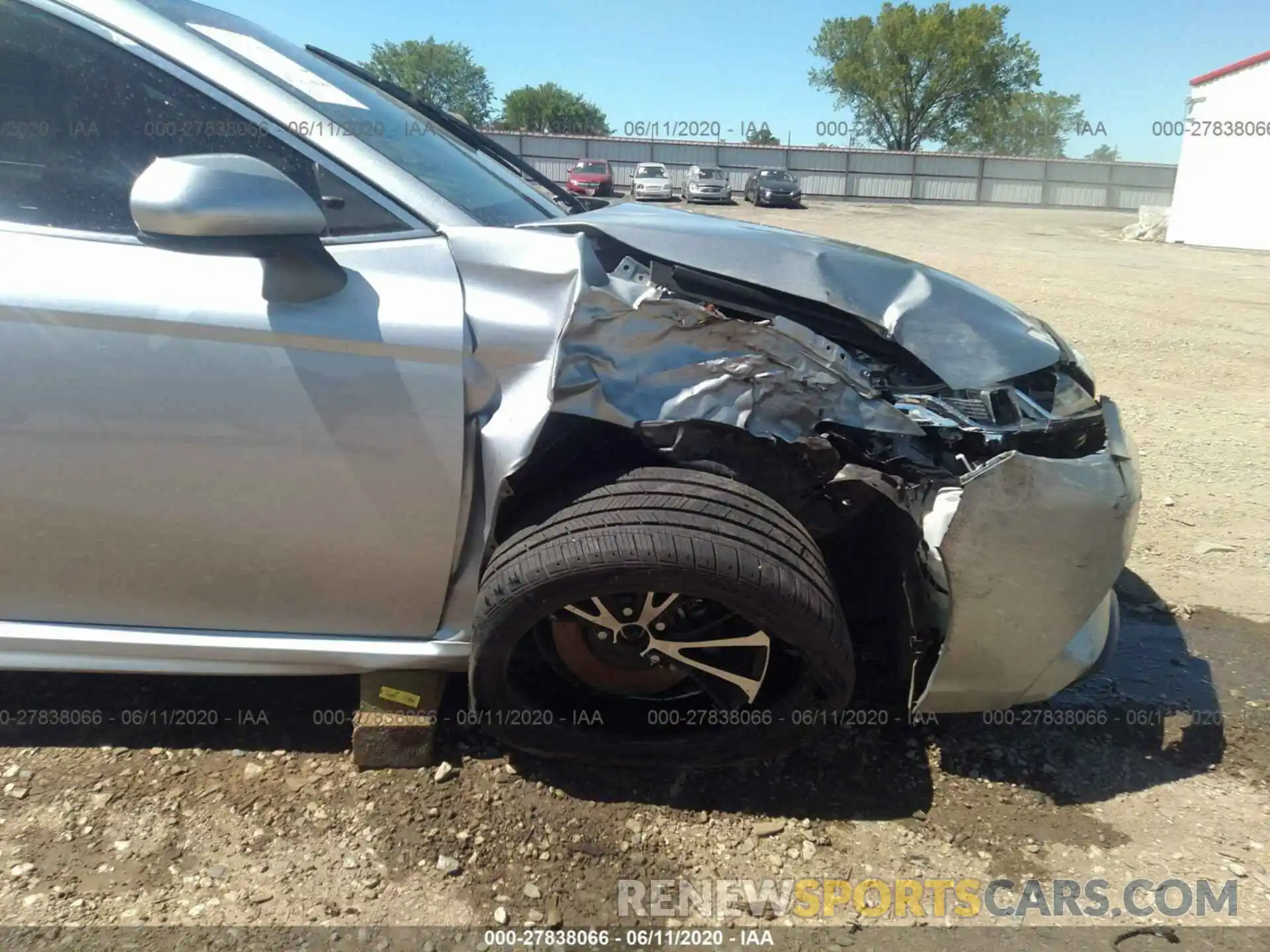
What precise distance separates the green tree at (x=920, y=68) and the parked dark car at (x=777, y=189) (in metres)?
27.9

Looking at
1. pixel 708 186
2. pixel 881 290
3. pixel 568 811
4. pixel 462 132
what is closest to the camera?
pixel 568 811

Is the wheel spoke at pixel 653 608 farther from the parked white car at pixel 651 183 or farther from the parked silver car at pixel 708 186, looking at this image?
the parked silver car at pixel 708 186

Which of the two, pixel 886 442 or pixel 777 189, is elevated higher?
pixel 777 189

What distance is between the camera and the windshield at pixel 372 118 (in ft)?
6.53

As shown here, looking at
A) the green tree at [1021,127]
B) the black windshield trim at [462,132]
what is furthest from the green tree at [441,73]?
the black windshield trim at [462,132]

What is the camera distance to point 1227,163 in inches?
754

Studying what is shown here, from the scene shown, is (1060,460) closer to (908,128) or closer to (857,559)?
(857,559)

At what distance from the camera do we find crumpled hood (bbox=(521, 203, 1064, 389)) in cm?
219

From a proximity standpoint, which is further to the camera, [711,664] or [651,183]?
[651,183]

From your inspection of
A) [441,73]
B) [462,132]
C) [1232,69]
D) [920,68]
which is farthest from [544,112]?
[462,132]

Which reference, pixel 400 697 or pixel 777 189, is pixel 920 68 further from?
pixel 400 697

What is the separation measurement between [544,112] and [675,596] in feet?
201

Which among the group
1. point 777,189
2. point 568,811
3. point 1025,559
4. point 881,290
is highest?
point 777,189

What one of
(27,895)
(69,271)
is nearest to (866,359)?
(69,271)
